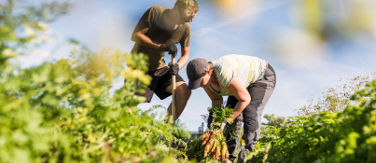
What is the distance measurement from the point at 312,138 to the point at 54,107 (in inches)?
75.8

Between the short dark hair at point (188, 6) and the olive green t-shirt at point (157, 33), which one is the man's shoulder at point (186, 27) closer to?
the olive green t-shirt at point (157, 33)

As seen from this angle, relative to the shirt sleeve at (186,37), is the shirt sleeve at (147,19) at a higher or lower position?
higher

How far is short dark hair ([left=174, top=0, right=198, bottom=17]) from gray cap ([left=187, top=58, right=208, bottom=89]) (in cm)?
83

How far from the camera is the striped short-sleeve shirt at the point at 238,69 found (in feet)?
12.1

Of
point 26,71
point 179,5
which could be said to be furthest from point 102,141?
point 179,5

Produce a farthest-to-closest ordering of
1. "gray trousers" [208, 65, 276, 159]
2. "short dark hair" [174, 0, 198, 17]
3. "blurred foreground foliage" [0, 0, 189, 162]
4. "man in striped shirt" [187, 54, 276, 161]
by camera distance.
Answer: "gray trousers" [208, 65, 276, 159], "short dark hair" [174, 0, 198, 17], "man in striped shirt" [187, 54, 276, 161], "blurred foreground foliage" [0, 0, 189, 162]

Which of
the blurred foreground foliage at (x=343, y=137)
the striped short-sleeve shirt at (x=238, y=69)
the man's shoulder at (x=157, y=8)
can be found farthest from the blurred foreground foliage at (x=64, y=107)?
the man's shoulder at (x=157, y=8)

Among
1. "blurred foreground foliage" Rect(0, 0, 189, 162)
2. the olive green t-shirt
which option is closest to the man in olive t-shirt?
the olive green t-shirt

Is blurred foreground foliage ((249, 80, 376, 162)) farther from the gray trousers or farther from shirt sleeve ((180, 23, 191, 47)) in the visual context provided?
shirt sleeve ((180, 23, 191, 47))

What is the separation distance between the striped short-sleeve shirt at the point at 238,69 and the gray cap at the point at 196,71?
0.82ft

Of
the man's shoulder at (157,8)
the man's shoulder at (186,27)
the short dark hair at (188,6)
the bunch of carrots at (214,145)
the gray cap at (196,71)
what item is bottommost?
the bunch of carrots at (214,145)

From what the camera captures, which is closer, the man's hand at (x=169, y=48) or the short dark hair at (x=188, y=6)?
the short dark hair at (x=188, y=6)

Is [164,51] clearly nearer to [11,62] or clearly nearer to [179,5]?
[179,5]

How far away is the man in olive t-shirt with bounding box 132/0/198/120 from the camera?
13.3 ft
